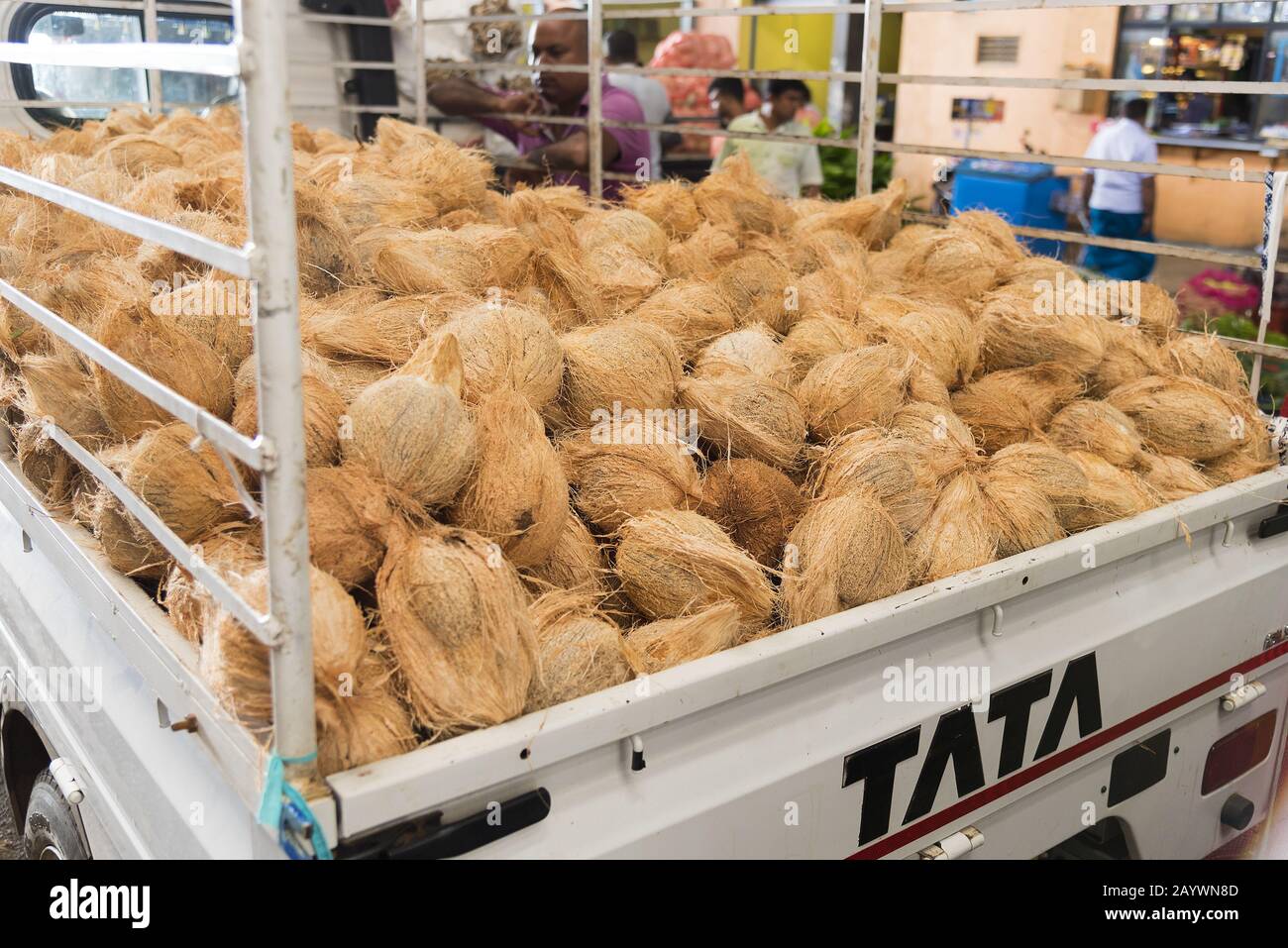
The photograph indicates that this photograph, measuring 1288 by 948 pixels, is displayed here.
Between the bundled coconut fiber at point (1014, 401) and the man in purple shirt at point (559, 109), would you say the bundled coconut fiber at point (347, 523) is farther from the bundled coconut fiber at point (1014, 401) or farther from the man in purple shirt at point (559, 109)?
the man in purple shirt at point (559, 109)

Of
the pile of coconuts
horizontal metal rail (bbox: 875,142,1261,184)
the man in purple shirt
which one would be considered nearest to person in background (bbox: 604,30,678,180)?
the man in purple shirt

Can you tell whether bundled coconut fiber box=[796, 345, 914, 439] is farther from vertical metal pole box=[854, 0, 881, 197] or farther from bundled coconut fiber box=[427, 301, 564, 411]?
vertical metal pole box=[854, 0, 881, 197]

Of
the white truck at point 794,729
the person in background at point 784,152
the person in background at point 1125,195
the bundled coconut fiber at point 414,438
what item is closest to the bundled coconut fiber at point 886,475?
the white truck at point 794,729

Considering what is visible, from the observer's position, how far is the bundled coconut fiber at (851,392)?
2525mm

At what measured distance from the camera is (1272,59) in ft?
32.9

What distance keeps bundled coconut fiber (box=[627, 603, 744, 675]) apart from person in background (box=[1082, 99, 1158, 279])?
288 inches

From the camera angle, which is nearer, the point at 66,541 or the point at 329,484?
the point at 329,484

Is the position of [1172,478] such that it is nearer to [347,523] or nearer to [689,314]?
[689,314]

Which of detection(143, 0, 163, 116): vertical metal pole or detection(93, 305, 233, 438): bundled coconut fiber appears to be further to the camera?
detection(143, 0, 163, 116): vertical metal pole

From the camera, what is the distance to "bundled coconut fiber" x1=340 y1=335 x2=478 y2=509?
73.9 inches

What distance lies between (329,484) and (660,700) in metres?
0.62
